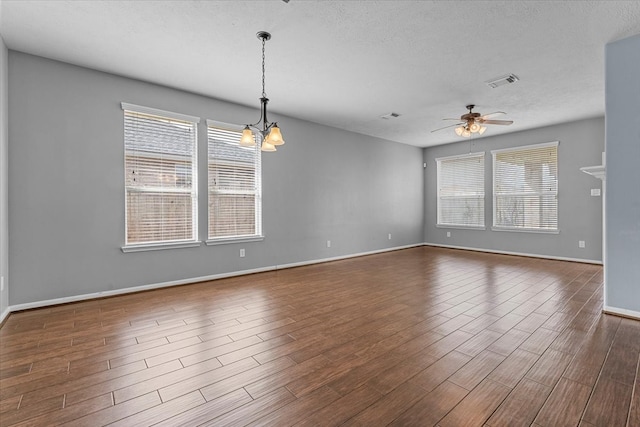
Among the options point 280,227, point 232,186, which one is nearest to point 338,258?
point 280,227

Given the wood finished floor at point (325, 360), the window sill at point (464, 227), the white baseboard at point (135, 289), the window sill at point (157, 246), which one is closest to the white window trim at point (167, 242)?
the window sill at point (157, 246)

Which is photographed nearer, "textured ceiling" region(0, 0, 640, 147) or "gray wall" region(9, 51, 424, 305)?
"textured ceiling" region(0, 0, 640, 147)

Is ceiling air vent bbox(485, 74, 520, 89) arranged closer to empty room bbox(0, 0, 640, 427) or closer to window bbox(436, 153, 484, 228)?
empty room bbox(0, 0, 640, 427)

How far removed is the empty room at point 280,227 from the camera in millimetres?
1896

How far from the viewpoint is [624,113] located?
3109mm

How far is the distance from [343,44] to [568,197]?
592 centimetres

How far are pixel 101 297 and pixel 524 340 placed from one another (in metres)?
4.67

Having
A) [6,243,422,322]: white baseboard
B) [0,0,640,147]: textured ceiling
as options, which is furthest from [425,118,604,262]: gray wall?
[6,243,422,322]: white baseboard

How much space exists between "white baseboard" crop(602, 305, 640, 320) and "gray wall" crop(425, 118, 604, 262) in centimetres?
351

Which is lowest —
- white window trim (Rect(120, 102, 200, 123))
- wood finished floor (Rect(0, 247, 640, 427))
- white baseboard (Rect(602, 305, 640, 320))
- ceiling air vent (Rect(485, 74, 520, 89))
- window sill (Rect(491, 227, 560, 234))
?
wood finished floor (Rect(0, 247, 640, 427))

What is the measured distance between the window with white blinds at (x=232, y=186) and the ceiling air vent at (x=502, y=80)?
3676 mm

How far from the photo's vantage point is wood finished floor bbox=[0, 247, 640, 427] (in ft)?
5.49

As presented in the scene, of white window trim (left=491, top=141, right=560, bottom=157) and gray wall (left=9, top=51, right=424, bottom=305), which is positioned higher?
white window trim (left=491, top=141, right=560, bottom=157)

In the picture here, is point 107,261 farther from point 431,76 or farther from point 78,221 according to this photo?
point 431,76
